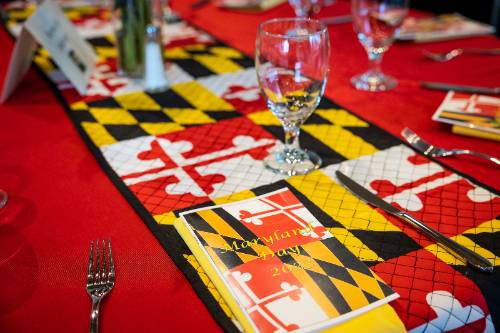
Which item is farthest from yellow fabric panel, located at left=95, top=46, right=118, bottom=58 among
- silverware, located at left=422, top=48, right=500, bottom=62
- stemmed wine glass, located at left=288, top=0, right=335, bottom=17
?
silverware, located at left=422, top=48, right=500, bottom=62

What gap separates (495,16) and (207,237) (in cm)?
182

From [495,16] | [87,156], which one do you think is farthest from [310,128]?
[495,16]

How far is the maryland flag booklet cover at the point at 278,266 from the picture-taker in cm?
51

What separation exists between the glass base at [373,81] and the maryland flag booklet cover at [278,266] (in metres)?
0.49

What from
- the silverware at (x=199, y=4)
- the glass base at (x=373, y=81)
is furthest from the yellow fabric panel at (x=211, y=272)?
the silverware at (x=199, y=4)

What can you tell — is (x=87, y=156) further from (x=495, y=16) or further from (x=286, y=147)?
→ (x=495, y=16)

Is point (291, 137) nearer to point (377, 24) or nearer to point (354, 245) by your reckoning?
point (354, 245)

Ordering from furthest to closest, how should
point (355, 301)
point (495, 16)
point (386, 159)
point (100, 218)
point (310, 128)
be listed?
point (495, 16)
point (310, 128)
point (386, 159)
point (100, 218)
point (355, 301)

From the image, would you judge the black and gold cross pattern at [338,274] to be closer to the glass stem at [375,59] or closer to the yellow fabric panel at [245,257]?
the yellow fabric panel at [245,257]

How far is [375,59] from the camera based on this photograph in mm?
1141

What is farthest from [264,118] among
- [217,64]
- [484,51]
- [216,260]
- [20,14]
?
[20,14]

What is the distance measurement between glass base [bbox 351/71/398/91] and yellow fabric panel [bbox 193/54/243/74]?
287mm

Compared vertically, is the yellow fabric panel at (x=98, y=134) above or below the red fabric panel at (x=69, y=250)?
above

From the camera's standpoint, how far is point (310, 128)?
945mm
